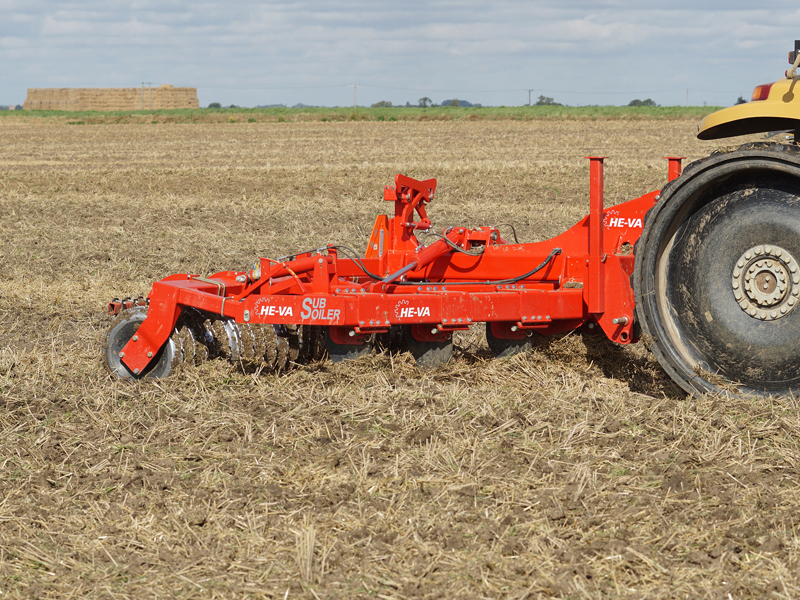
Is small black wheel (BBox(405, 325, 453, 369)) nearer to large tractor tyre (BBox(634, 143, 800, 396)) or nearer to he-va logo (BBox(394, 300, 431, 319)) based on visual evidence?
he-va logo (BBox(394, 300, 431, 319))

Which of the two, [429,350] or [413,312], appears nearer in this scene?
[413,312]

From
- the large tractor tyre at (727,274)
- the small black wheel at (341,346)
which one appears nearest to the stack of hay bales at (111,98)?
the small black wheel at (341,346)

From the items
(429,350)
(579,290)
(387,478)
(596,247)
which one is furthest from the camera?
(429,350)

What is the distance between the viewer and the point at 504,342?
5.35 meters

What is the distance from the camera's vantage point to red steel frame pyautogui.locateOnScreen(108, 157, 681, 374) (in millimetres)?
4594

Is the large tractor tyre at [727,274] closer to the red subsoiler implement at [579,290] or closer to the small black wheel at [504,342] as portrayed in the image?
the red subsoiler implement at [579,290]

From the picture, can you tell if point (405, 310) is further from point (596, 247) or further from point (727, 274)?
point (727, 274)

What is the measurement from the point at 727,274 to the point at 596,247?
2.36 ft

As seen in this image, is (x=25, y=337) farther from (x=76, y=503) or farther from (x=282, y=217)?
(x=282, y=217)

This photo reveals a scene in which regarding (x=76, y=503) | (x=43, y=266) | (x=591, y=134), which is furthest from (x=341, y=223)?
(x=591, y=134)

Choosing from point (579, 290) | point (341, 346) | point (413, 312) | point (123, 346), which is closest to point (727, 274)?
point (579, 290)

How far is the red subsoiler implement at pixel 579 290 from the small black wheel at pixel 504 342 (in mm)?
10

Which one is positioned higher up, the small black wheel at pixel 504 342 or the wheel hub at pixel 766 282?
the wheel hub at pixel 766 282

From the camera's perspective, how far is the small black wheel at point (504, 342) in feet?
17.2
